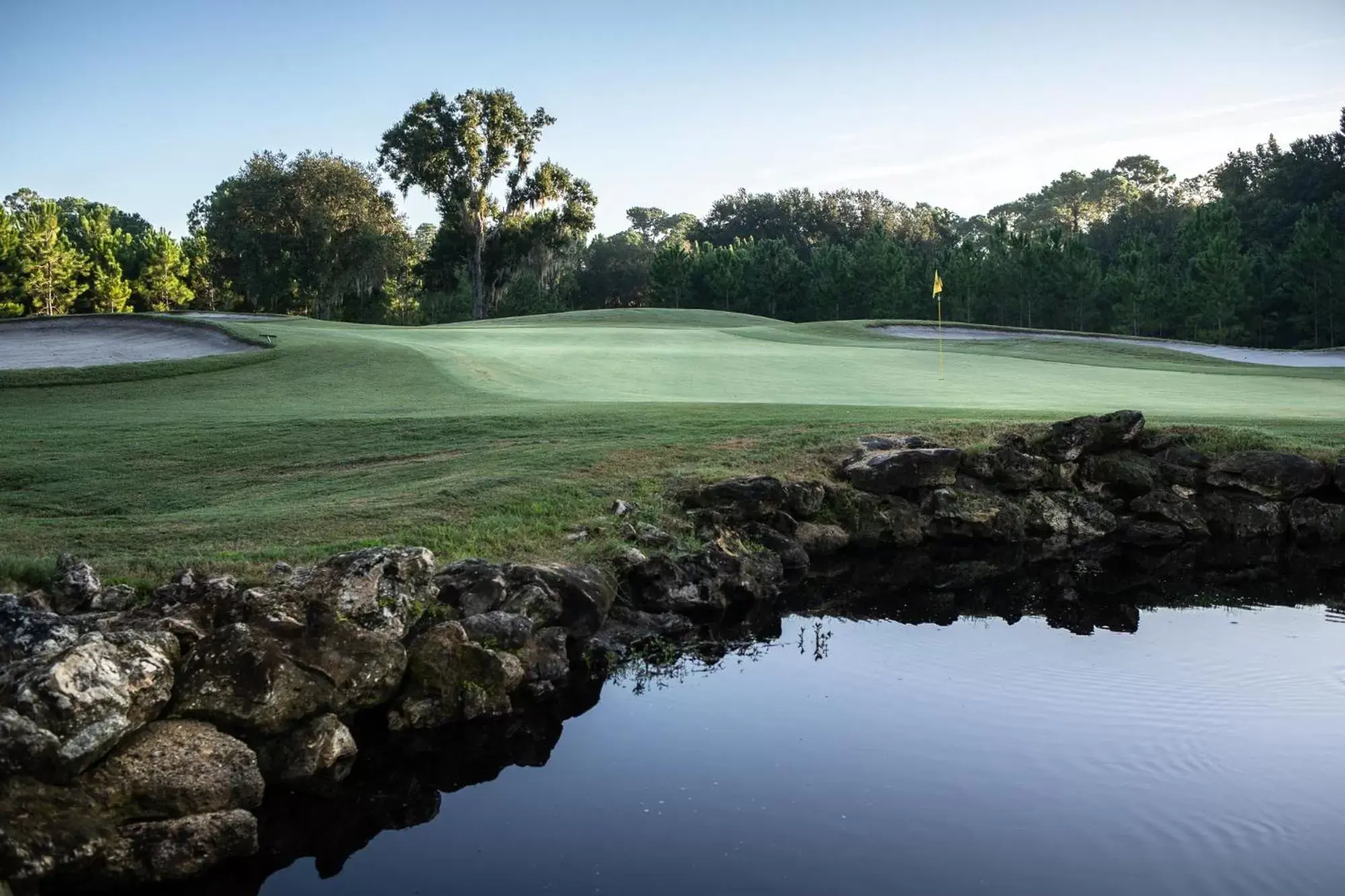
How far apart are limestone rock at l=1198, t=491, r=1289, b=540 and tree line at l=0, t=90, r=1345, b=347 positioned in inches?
2113

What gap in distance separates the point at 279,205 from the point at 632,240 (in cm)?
3786

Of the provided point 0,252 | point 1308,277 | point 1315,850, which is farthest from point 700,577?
point 0,252

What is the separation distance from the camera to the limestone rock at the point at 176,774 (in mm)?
8289

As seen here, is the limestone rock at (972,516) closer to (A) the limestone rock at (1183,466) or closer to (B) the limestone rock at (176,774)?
(A) the limestone rock at (1183,466)

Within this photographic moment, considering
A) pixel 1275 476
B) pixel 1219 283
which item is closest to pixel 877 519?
pixel 1275 476

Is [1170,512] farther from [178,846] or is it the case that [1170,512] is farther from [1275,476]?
[178,846]

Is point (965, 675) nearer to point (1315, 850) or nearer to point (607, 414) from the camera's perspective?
point (1315, 850)

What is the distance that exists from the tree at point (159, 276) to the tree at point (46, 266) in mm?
5892

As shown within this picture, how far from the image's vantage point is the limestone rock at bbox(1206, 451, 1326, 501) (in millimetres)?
18969

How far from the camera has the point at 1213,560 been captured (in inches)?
698

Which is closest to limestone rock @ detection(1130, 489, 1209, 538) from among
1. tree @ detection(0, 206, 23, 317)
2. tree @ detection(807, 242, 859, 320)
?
tree @ detection(807, 242, 859, 320)

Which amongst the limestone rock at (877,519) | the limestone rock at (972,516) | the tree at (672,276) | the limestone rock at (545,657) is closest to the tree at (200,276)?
the tree at (672,276)

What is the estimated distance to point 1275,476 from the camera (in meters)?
19.0

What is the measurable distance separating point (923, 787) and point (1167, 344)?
138 ft
